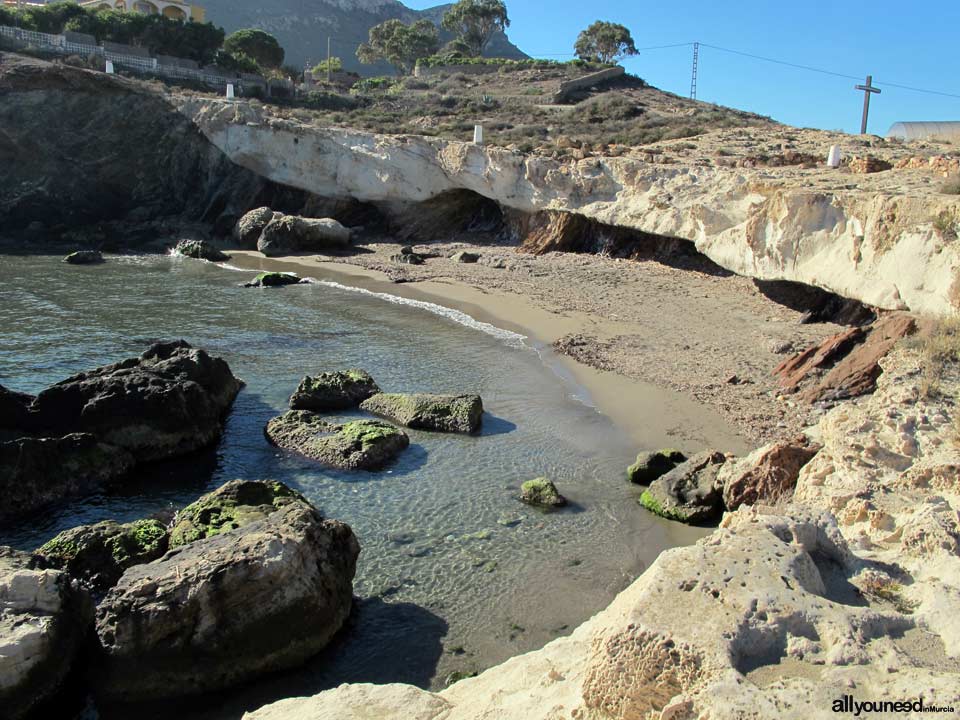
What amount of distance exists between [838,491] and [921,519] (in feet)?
5.45

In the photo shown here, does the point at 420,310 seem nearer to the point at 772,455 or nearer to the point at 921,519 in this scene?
the point at 772,455

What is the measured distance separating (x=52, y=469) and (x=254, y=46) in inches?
2513

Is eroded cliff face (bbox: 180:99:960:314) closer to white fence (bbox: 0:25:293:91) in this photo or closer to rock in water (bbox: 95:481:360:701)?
rock in water (bbox: 95:481:360:701)

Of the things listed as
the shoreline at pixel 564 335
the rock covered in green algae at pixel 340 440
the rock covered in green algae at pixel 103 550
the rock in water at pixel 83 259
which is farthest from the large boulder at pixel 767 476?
the rock in water at pixel 83 259

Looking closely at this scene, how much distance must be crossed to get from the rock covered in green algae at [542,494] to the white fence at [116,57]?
49659 millimetres

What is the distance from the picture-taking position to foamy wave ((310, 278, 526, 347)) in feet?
69.2

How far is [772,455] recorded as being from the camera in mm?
10734

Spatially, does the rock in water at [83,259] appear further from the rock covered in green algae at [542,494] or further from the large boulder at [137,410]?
the rock covered in green algae at [542,494]

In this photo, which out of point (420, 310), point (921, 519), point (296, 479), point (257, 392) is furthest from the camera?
point (420, 310)

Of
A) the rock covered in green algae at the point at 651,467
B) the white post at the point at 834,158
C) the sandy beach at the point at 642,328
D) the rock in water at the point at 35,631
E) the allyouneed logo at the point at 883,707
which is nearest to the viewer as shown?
the allyouneed logo at the point at 883,707

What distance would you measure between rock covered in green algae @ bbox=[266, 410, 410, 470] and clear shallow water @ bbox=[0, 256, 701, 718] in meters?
0.30

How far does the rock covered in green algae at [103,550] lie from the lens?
9.44 meters

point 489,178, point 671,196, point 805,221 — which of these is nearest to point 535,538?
point 805,221

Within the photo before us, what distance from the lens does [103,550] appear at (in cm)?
973
